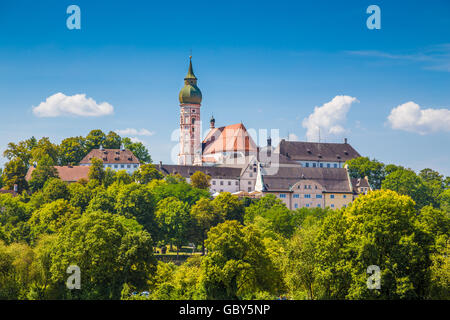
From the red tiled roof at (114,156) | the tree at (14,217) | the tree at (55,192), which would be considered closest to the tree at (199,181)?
the red tiled roof at (114,156)

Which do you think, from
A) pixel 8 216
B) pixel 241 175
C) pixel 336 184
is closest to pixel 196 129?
pixel 241 175

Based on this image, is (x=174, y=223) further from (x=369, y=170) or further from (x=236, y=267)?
(x=369, y=170)

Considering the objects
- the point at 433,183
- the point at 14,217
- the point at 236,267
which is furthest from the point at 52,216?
the point at 433,183

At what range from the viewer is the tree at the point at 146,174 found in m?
110

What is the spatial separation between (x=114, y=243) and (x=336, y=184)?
210ft

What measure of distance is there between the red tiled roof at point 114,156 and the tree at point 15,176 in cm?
2059

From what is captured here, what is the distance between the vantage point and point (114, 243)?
48.2 meters

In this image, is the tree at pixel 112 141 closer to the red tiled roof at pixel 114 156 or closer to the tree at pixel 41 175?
the red tiled roof at pixel 114 156

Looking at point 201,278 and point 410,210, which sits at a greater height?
point 410,210

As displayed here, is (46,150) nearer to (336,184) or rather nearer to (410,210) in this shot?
(336,184)

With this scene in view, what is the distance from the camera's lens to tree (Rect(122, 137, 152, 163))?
13675 cm

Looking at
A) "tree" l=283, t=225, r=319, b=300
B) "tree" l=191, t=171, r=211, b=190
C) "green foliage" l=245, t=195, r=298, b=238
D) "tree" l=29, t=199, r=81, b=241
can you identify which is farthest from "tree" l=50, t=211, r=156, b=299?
"tree" l=191, t=171, r=211, b=190

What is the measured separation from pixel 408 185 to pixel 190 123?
55466mm
